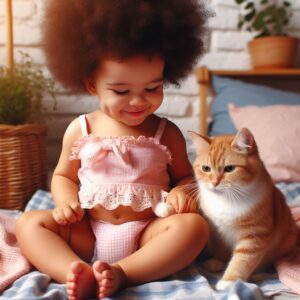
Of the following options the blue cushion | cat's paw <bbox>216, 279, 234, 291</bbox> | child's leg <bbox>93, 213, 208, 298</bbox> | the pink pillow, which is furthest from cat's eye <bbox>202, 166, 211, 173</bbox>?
the blue cushion

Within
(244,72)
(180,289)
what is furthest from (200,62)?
(180,289)

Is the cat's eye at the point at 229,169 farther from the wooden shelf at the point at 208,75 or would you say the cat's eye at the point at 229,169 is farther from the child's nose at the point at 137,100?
the wooden shelf at the point at 208,75

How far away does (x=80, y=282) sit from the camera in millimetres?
599

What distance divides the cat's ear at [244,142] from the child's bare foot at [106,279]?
33 centimetres

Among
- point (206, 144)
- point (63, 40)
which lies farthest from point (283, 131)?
point (63, 40)

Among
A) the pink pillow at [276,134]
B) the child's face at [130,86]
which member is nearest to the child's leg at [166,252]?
the child's face at [130,86]

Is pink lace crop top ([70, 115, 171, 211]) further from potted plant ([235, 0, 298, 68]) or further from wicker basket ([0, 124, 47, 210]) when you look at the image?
potted plant ([235, 0, 298, 68])

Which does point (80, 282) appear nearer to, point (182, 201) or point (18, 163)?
point (182, 201)

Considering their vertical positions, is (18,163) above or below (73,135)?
below

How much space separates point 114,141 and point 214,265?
1.08 feet

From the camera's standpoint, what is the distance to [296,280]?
663mm

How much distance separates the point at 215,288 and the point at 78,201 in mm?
328

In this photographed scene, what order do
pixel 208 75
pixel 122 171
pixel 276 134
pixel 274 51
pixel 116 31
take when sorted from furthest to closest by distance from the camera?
pixel 208 75, pixel 274 51, pixel 276 134, pixel 122 171, pixel 116 31

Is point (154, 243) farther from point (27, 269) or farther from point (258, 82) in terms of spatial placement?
point (258, 82)
